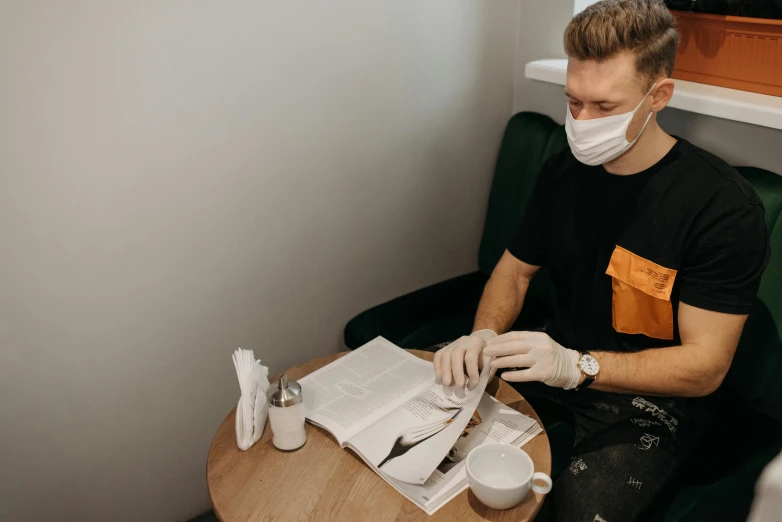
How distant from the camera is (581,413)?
4.65 ft

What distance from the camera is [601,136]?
1321 millimetres

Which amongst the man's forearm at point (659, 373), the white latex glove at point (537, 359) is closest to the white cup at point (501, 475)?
the white latex glove at point (537, 359)

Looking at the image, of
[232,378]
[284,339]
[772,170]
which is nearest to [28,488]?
[232,378]

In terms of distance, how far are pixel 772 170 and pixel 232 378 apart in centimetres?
145

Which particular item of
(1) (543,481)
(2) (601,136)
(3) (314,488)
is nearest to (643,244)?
(2) (601,136)

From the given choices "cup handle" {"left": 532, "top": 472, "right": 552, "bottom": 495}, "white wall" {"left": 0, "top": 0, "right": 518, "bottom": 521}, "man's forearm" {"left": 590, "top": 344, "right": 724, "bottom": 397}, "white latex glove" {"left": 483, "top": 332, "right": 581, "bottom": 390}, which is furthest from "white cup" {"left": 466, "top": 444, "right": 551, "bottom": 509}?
"white wall" {"left": 0, "top": 0, "right": 518, "bottom": 521}

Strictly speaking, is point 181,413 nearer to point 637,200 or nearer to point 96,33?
point 96,33

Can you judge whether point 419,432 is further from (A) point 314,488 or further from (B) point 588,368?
(B) point 588,368

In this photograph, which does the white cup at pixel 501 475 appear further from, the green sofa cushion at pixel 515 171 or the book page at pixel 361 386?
the green sofa cushion at pixel 515 171

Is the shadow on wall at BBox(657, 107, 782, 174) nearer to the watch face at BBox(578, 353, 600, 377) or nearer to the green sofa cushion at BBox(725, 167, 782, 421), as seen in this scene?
the green sofa cushion at BBox(725, 167, 782, 421)

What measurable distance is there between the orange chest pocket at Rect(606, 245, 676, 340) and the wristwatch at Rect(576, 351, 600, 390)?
0.17 meters

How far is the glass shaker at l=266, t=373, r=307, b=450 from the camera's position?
1.18m

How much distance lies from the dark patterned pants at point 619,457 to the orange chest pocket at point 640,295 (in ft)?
0.49

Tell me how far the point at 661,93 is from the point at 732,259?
0.35 meters
